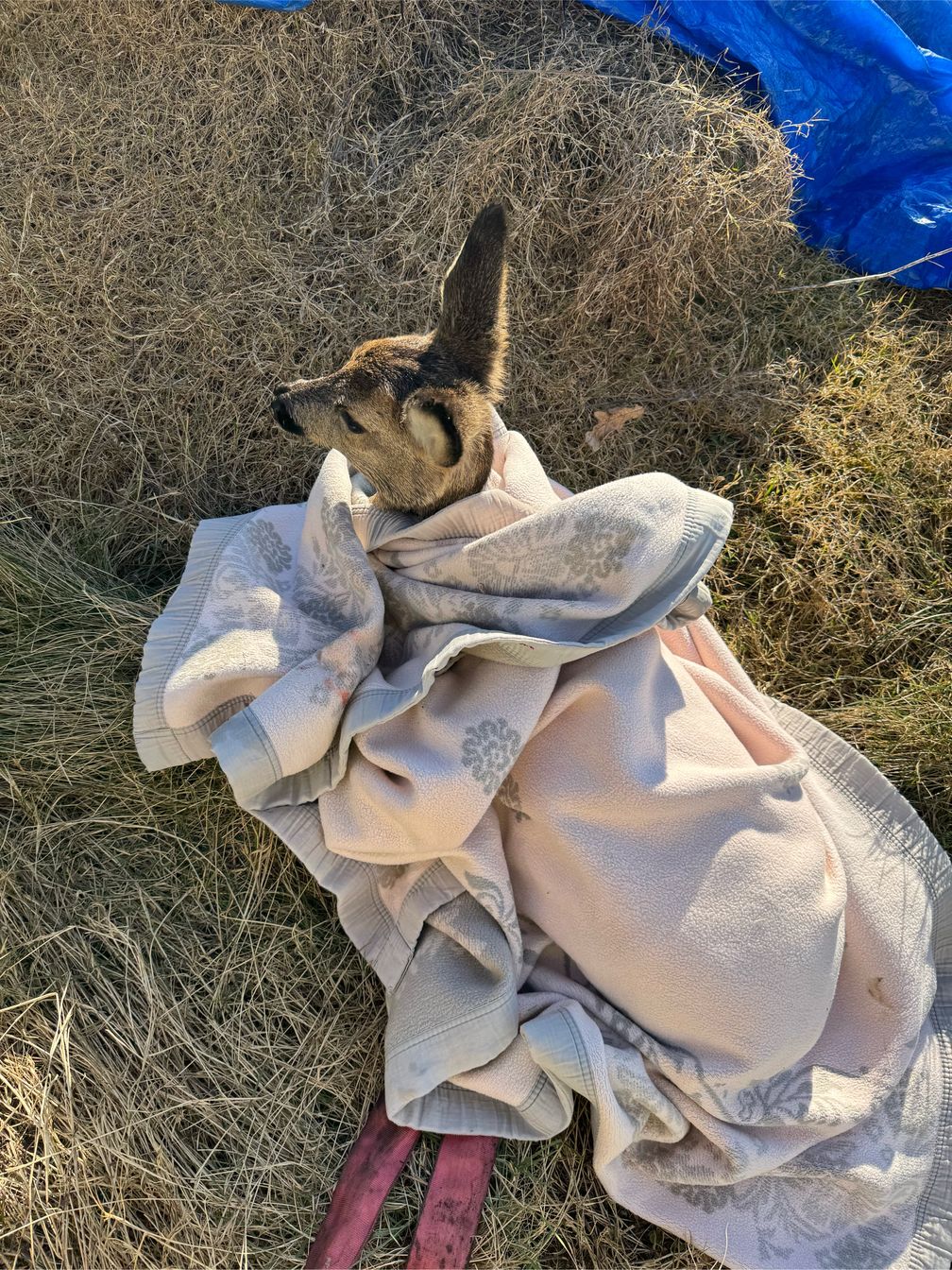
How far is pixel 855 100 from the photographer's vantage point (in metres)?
3.88

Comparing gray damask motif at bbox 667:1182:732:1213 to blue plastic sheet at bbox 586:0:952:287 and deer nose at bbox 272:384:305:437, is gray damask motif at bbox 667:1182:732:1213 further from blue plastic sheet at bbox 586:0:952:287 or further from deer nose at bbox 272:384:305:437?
blue plastic sheet at bbox 586:0:952:287

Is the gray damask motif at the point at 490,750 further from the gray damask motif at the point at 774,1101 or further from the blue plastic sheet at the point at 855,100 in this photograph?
the blue plastic sheet at the point at 855,100

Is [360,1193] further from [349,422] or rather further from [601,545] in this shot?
[349,422]

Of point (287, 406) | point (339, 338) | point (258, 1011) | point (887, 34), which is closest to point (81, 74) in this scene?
point (339, 338)

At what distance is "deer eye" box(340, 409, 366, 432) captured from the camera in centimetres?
258

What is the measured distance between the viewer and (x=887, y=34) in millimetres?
3732

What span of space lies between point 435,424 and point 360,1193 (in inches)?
86.1

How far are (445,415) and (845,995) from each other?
6.93ft

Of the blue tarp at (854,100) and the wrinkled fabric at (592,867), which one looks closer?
the wrinkled fabric at (592,867)

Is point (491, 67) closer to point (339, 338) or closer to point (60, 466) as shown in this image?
point (339, 338)

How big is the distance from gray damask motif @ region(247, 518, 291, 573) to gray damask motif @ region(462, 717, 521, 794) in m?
0.97

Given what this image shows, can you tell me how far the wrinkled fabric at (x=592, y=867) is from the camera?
7.59 ft

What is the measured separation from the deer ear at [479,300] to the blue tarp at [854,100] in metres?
2.16

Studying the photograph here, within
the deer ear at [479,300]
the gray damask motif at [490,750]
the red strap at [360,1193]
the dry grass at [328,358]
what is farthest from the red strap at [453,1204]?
the deer ear at [479,300]
